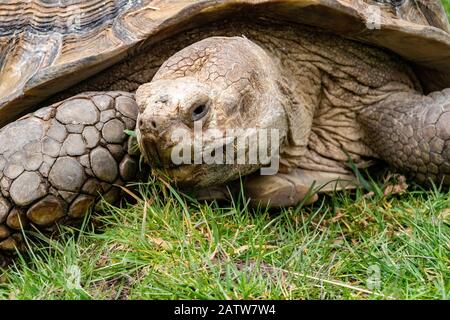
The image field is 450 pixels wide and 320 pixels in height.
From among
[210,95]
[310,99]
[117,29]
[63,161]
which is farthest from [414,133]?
[63,161]

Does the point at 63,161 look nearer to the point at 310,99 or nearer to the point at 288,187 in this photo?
the point at 288,187

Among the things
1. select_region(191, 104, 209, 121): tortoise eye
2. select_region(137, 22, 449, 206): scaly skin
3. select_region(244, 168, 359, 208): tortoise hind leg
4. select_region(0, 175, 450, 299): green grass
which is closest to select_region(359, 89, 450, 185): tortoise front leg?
select_region(137, 22, 449, 206): scaly skin

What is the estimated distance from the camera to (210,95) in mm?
3107

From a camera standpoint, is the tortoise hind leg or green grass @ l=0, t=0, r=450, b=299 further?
the tortoise hind leg

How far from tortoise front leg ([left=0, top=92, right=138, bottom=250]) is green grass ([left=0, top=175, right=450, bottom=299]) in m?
0.12

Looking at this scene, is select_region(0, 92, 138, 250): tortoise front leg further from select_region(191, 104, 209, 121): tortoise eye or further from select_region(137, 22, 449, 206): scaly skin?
select_region(191, 104, 209, 121): tortoise eye

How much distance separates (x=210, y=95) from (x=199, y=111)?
0.11m

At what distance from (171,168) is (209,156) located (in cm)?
19

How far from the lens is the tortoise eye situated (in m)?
3.01

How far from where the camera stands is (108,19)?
367cm

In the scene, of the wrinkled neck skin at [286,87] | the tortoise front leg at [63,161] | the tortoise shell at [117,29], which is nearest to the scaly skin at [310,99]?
the wrinkled neck skin at [286,87]

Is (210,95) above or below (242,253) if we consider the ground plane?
above

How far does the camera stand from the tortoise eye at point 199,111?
301cm

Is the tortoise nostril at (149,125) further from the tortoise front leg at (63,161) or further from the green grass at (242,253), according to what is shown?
the tortoise front leg at (63,161)
